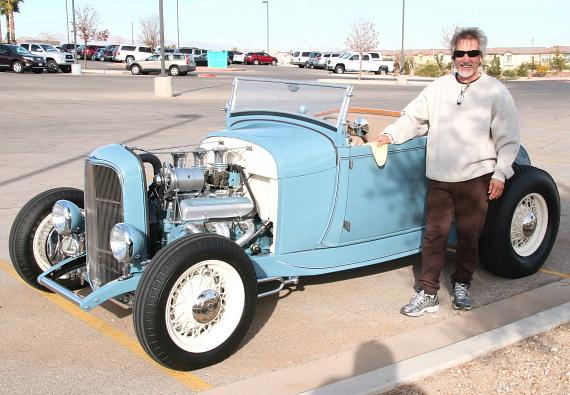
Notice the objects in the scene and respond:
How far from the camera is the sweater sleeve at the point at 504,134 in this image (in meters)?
4.27

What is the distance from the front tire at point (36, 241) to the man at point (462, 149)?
2445 mm

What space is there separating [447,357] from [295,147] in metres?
1.66

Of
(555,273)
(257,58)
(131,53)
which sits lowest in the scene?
(555,273)

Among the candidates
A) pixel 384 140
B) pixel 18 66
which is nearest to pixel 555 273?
pixel 384 140

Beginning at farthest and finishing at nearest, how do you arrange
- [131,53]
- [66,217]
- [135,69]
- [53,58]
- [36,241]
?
[131,53]
[135,69]
[53,58]
[36,241]
[66,217]

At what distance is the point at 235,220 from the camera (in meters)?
4.38

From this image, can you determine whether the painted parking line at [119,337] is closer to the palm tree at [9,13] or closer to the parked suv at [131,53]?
the parked suv at [131,53]

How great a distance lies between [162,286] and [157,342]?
0.30 meters

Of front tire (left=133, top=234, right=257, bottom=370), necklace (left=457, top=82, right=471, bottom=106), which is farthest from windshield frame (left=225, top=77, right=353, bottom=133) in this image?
front tire (left=133, top=234, right=257, bottom=370)

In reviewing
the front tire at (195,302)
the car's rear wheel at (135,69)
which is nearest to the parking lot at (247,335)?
the front tire at (195,302)

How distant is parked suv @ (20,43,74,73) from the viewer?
3941 cm

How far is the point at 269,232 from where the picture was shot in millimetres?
4488

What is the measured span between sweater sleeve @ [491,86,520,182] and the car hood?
3.55ft

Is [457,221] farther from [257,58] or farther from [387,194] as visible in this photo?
[257,58]
